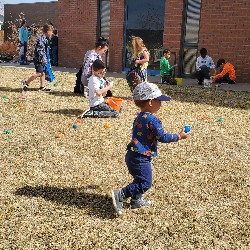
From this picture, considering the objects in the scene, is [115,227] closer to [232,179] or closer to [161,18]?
[232,179]

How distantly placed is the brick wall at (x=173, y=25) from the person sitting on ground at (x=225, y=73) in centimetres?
258

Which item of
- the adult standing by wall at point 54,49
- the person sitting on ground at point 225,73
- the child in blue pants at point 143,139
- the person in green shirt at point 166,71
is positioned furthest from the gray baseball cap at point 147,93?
the adult standing by wall at point 54,49

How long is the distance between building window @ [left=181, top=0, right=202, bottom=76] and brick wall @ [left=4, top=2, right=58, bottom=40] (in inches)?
650

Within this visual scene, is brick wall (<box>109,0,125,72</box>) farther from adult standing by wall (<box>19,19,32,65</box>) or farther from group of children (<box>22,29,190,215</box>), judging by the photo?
group of children (<box>22,29,190,215</box>)

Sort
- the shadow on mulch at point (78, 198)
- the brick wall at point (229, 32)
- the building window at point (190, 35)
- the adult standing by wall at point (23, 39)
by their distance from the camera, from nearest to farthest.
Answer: the shadow on mulch at point (78, 198), the brick wall at point (229, 32), the building window at point (190, 35), the adult standing by wall at point (23, 39)

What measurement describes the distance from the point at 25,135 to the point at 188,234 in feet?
13.1

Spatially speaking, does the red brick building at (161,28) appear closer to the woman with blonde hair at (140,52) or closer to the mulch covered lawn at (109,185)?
the woman with blonde hair at (140,52)

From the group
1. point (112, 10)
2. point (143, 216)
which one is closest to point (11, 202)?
point (143, 216)

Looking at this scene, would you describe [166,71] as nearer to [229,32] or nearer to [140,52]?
[229,32]

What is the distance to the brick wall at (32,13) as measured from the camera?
98.3 feet

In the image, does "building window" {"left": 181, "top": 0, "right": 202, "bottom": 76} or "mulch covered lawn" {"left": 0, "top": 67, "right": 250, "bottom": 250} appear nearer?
"mulch covered lawn" {"left": 0, "top": 67, "right": 250, "bottom": 250}

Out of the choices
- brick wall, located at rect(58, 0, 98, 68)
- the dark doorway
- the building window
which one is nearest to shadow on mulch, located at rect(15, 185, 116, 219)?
the building window

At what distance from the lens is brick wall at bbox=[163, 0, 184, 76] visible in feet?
51.6

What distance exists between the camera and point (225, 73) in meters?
14.0
